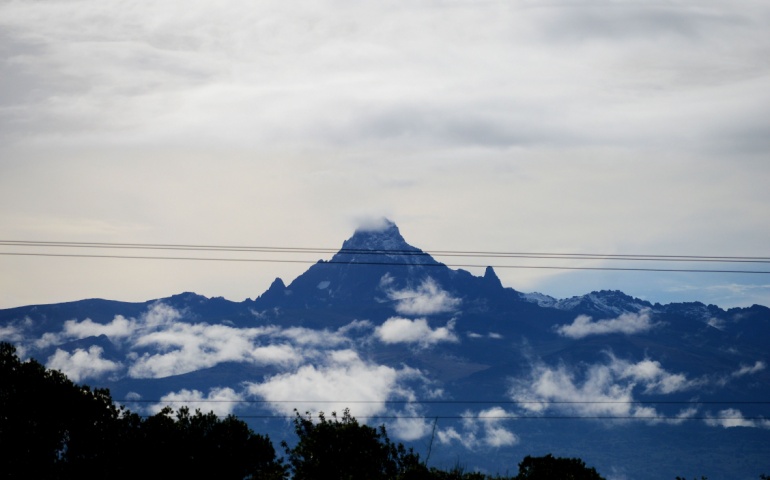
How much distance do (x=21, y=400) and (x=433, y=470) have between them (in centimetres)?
4617

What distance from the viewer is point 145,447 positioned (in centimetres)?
10606

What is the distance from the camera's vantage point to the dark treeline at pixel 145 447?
100 meters

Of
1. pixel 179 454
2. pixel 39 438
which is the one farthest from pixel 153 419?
pixel 39 438

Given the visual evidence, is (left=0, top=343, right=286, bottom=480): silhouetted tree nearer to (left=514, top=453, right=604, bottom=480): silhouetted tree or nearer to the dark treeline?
the dark treeline

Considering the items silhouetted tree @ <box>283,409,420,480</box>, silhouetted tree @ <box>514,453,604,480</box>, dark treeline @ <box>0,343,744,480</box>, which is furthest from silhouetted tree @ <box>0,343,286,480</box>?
silhouetted tree @ <box>514,453,604,480</box>

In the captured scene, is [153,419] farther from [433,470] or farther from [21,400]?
[433,470]

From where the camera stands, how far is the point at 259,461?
11956 centimetres

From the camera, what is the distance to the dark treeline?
10000 cm

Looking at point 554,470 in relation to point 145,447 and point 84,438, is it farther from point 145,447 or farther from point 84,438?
point 84,438

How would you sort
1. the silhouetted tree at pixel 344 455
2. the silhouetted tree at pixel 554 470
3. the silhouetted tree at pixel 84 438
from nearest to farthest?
the silhouetted tree at pixel 84 438, the silhouetted tree at pixel 554 470, the silhouetted tree at pixel 344 455

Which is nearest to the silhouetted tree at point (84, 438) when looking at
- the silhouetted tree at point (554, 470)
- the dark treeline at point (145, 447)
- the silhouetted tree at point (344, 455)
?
the dark treeline at point (145, 447)

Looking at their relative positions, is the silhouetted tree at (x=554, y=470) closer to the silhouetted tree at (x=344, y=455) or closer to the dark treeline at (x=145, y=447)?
the dark treeline at (x=145, y=447)

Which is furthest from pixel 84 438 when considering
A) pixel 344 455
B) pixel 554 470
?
pixel 554 470

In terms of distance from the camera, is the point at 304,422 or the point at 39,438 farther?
the point at 304,422
